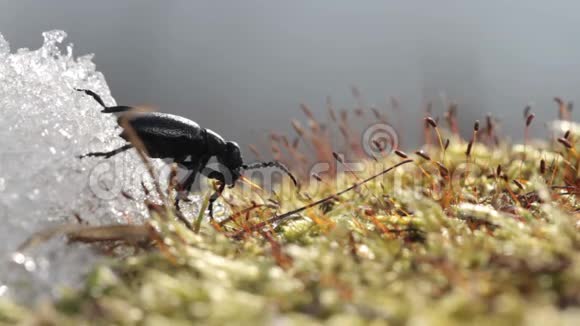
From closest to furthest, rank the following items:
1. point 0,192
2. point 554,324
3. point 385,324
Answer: point 554,324
point 385,324
point 0,192

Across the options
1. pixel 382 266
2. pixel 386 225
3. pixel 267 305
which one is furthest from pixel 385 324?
pixel 386 225

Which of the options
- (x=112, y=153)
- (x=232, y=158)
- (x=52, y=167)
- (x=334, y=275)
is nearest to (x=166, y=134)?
(x=232, y=158)

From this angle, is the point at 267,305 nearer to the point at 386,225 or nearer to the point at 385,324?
the point at 385,324

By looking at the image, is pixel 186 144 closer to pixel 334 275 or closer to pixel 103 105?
pixel 103 105

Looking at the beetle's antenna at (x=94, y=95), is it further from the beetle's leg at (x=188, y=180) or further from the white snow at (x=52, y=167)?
the beetle's leg at (x=188, y=180)
